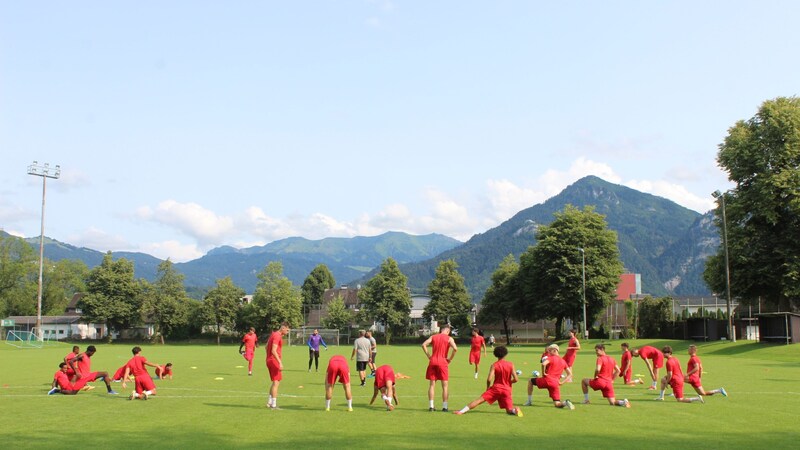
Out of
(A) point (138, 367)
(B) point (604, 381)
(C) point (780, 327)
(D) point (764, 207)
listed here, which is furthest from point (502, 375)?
(D) point (764, 207)

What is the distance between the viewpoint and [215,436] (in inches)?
520

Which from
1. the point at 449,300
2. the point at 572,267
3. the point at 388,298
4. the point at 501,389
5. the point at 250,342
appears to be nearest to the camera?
the point at 501,389

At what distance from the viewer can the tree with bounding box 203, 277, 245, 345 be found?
10122 cm

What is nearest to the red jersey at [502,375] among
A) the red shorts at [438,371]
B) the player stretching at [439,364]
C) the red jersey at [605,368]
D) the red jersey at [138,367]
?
the player stretching at [439,364]

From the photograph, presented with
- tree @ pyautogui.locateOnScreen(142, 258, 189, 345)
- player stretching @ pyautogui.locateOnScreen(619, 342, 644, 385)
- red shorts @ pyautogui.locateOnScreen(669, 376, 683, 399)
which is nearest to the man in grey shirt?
player stretching @ pyautogui.locateOnScreen(619, 342, 644, 385)

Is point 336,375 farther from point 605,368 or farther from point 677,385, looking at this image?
point 677,385

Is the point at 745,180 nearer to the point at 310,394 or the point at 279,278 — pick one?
the point at 310,394

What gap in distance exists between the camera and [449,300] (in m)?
100

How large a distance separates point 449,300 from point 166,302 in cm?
4028

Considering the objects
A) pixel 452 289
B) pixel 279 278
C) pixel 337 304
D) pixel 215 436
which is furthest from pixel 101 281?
pixel 215 436

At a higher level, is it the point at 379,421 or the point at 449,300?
the point at 449,300

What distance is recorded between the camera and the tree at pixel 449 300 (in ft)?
328

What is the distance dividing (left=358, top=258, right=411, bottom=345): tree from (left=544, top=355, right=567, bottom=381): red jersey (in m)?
82.4

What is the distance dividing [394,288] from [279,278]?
16059 millimetres
